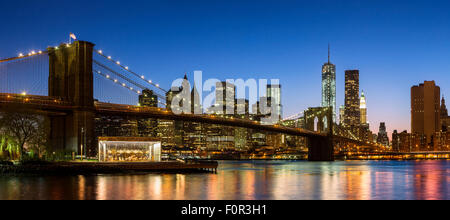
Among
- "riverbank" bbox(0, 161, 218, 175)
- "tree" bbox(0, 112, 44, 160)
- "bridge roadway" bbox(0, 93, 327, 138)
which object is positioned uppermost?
"bridge roadway" bbox(0, 93, 327, 138)

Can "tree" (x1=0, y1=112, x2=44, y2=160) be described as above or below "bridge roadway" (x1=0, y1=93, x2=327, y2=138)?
below

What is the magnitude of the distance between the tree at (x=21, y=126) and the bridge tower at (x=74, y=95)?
5.91 ft

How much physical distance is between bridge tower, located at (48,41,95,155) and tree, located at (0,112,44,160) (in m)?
1.80

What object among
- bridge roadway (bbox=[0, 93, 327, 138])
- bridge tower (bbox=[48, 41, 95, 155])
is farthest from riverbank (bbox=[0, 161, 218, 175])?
bridge tower (bbox=[48, 41, 95, 155])

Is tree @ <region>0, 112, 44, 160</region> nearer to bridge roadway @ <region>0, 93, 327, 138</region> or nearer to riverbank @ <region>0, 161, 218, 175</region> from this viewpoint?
bridge roadway @ <region>0, 93, 327, 138</region>

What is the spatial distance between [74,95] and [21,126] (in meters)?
6.32

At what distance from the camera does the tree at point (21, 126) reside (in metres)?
53.2

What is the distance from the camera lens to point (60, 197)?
28.2 m

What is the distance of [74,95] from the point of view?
57.3 meters

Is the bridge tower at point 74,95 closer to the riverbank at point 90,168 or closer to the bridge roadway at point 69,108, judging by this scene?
the bridge roadway at point 69,108

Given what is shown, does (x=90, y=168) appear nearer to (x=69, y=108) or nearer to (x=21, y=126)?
(x=69, y=108)

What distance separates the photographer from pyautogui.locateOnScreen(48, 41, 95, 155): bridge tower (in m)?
55.5

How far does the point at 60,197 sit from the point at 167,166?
2202 cm

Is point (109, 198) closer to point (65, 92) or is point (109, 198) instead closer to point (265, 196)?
point (265, 196)
